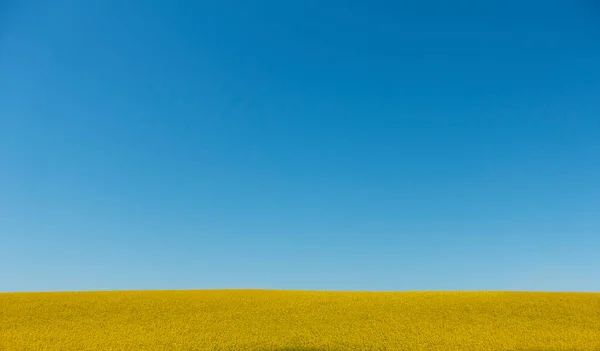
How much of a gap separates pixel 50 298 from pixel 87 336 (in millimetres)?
8502

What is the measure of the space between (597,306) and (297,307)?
1747cm

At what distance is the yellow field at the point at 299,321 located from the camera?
61.3 ft

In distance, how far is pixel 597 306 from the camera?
24.9m

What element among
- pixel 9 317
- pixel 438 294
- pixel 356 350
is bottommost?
pixel 356 350

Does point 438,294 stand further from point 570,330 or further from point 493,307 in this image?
point 570,330

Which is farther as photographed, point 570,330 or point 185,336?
point 570,330

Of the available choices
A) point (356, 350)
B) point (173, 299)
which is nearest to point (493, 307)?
point (356, 350)

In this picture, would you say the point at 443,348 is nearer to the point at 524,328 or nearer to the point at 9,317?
the point at 524,328

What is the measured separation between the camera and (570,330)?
20891 mm

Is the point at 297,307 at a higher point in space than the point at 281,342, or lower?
higher

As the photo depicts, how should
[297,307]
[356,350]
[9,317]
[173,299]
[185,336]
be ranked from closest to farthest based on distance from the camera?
[356,350]
[185,336]
[9,317]
[297,307]
[173,299]

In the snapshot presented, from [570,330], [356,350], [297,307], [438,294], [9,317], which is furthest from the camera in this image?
[438,294]

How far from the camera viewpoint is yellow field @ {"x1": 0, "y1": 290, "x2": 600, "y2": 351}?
1869cm

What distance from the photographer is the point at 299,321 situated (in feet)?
72.2
